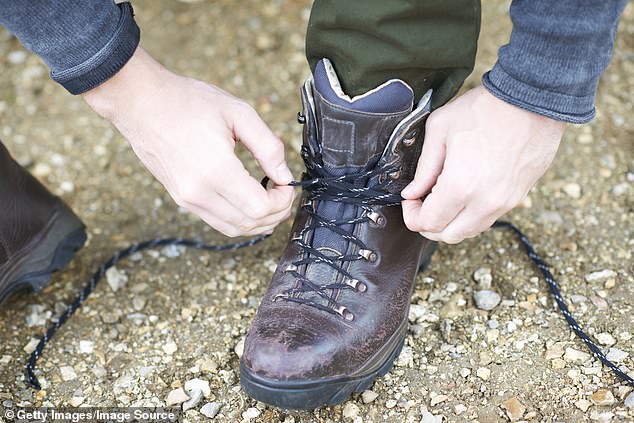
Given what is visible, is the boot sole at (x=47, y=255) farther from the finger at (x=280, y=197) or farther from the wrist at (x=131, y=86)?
the finger at (x=280, y=197)

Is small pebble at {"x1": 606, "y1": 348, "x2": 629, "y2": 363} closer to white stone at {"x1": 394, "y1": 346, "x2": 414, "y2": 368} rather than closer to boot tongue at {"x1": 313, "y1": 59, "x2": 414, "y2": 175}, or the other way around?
white stone at {"x1": 394, "y1": 346, "x2": 414, "y2": 368}

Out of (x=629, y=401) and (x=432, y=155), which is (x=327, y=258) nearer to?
(x=432, y=155)

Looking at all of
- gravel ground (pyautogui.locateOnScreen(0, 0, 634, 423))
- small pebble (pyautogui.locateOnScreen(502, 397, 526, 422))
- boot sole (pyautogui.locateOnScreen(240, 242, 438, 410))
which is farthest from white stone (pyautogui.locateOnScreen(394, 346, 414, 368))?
small pebble (pyautogui.locateOnScreen(502, 397, 526, 422))

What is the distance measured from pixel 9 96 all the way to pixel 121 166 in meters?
0.61

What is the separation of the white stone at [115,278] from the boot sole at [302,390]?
56 cm

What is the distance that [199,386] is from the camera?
5.22 feet

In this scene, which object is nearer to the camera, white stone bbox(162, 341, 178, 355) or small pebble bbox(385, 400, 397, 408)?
small pebble bbox(385, 400, 397, 408)

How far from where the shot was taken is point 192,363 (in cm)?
166

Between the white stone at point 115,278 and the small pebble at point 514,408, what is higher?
the small pebble at point 514,408

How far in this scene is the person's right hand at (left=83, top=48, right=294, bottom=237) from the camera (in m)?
1.31

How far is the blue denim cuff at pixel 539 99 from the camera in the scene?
1.24 m

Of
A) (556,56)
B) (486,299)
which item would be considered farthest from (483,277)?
(556,56)

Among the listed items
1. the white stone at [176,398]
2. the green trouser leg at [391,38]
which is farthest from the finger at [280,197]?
the white stone at [176,398]

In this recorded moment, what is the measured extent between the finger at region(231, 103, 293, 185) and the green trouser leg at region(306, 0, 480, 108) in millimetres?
207
